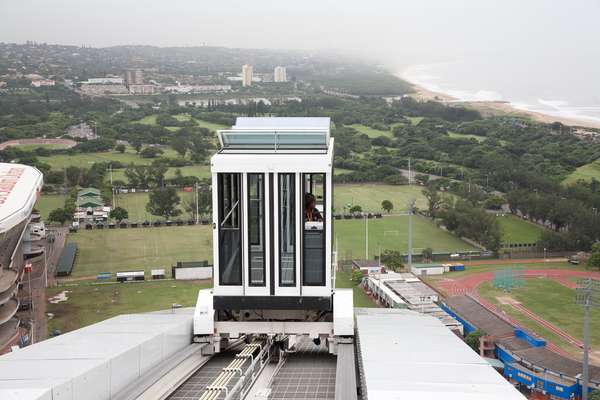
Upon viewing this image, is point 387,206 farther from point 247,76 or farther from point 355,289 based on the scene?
point 247,76

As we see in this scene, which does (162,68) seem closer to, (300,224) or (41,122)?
(41,122)

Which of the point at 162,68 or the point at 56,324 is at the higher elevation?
the point at 162,68

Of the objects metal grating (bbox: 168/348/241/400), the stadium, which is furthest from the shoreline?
metal grating (bbox: 168/348/241/400)

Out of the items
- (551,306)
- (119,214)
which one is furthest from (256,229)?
(119,214)

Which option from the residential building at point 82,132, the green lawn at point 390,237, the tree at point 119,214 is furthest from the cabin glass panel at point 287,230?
the residential building at point 82,132

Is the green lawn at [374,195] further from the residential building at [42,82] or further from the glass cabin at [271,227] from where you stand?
the residential building at [42,82]

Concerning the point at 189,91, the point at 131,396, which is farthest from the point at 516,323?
the point at 189,91
